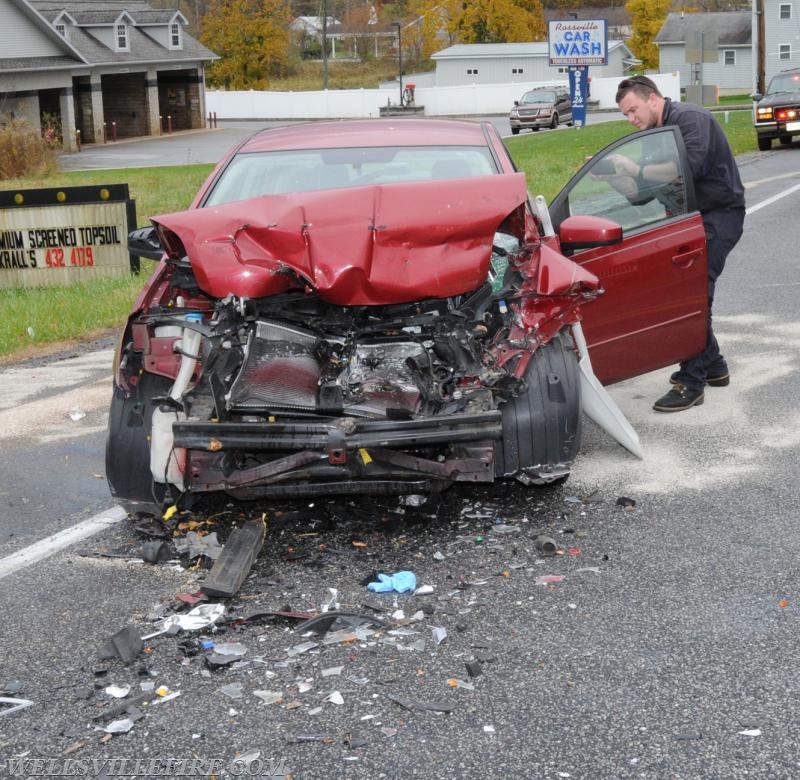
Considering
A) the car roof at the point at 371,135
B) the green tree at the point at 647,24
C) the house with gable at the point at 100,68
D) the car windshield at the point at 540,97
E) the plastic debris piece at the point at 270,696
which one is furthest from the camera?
the green tree at the point at 647,24

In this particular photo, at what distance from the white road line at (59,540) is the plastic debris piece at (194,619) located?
0.99 m

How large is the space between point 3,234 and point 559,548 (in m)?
9.92

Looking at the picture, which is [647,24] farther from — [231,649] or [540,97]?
[231,649]

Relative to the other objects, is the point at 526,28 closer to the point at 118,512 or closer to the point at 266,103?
the point at 266,103

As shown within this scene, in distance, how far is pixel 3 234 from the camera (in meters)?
13.2

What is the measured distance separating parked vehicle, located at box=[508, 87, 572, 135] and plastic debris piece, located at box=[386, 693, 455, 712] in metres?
47.8

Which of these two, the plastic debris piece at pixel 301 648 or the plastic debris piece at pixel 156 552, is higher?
the plastic debris piece at pixel 156 552

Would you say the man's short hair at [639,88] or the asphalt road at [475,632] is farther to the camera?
the man's short hair at [639,88]

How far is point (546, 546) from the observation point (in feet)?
16.2

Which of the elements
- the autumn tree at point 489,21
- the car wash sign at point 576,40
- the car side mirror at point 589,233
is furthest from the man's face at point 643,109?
the autumn tree at point 489,21

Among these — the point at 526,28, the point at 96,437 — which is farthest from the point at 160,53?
the point at 96,437

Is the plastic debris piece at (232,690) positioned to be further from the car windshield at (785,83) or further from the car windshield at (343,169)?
the car windshield at (785,83)

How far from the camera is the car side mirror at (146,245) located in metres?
5.95

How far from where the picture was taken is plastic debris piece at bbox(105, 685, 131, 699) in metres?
3.81
